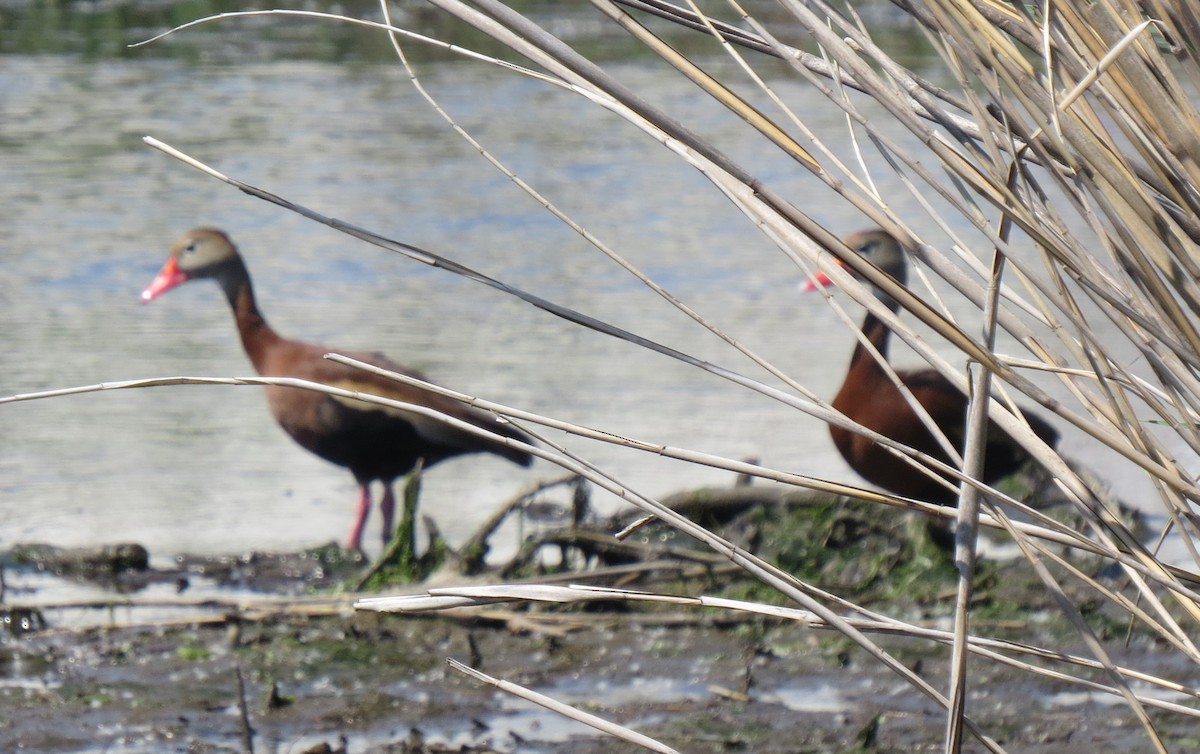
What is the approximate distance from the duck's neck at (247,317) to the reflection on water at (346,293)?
13.2 inches

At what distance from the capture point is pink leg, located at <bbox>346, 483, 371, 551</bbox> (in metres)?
4.30

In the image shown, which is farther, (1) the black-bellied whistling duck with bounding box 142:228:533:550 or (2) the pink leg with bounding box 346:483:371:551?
(1) the black-bellied whistling duck with bounding box 142:228:533:550

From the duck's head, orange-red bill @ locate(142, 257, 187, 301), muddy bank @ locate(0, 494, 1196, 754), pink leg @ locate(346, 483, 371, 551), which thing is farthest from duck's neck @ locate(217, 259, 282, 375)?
muddy bank @ locate(0, 494, 1196, 754)

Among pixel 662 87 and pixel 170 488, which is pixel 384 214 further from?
pixel 662 87

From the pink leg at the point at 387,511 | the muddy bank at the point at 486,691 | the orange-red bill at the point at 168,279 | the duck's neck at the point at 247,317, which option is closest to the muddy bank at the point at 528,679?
the muddy bank at the point at 486,691

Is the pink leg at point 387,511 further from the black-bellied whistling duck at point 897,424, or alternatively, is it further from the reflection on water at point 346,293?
the black-bellied whistling duck at point 897,424

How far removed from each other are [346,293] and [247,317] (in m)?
1.95

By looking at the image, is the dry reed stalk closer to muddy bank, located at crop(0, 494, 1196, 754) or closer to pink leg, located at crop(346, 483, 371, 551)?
muddy bank, located at crop(0, 494, 1196, 754)

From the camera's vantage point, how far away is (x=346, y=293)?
275 inches

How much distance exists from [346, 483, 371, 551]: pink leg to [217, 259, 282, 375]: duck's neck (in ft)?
1.77

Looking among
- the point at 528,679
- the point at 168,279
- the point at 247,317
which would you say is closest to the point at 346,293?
the point at 168,279

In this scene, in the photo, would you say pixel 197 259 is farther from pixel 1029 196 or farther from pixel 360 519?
pixel 1029 196

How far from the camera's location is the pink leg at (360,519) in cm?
430

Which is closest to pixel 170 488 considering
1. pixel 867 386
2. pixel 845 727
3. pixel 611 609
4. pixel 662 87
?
pixel 611 609
